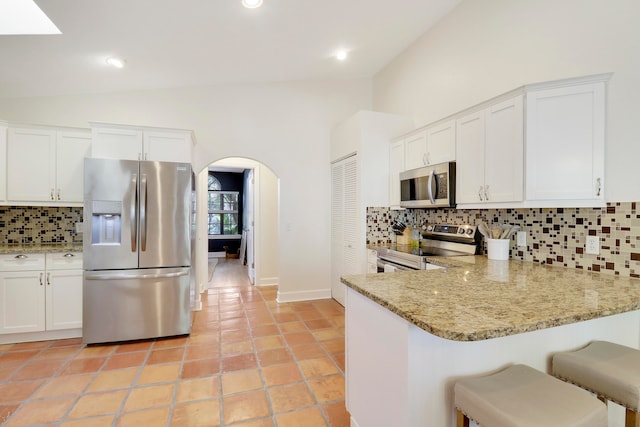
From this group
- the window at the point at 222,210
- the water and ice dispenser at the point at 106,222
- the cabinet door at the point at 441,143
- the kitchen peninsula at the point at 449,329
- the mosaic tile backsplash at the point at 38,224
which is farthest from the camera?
the window at the point at 222,210

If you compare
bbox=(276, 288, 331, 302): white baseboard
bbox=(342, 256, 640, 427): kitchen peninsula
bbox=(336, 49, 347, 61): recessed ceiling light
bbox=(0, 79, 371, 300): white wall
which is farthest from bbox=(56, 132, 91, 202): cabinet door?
bbox=(342, 256, 640, 427): kitchen peninsula

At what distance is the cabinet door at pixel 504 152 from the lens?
219cm

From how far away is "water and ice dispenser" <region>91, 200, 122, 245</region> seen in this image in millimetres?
2998

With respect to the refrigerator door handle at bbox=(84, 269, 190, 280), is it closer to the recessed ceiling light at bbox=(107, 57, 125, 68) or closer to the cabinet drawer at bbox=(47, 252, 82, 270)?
the cabinet drawer at bbox=(47, 252, 82, 270)

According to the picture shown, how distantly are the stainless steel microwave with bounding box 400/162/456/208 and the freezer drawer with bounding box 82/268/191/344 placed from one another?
2.56m

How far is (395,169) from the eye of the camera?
3.79 metres

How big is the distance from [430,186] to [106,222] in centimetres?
323

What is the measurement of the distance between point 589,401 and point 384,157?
3085 mm

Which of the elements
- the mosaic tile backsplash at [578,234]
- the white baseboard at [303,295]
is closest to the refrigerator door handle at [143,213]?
the white baseboard at [303,295]

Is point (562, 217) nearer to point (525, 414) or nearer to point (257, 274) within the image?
point (525, 414)

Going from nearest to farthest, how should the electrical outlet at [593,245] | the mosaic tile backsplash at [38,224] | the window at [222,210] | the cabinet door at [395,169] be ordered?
the electrical outlet at [593,245] < the mosaic tile backsplash at [38,224] < the cabinet door at [395,169] < the window at [222,210]

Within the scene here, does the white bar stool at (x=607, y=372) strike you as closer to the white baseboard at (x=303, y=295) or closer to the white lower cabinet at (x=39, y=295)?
the white baseboard at (x=303, y=295)

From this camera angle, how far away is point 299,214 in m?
4.58

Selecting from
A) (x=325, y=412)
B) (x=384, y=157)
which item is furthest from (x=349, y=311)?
(x=384, y=157)
